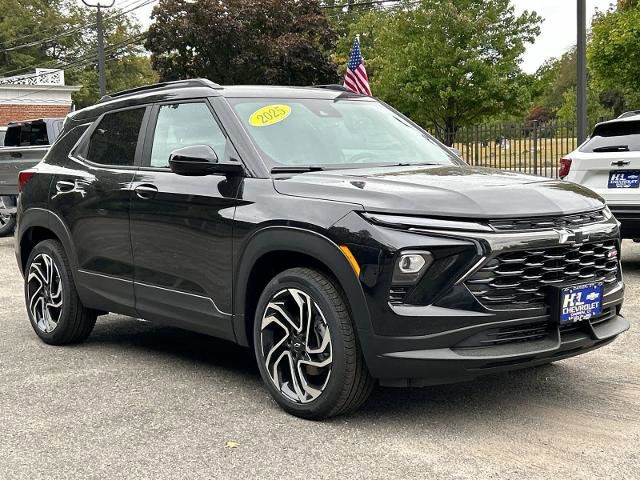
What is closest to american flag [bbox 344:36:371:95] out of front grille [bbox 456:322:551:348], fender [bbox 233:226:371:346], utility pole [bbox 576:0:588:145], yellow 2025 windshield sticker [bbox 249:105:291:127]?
utility pole [bbox 576:0:588:145]

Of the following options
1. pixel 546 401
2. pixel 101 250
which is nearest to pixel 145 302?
pixel 101 250

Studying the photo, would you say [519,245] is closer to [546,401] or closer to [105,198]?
[546,401]

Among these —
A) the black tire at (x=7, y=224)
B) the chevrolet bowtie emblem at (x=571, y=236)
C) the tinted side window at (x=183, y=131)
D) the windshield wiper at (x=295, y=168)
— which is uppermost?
the tinted side window at (x=183, y=131)

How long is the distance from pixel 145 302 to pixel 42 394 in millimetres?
831

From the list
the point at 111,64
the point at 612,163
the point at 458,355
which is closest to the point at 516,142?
the point at 612,163

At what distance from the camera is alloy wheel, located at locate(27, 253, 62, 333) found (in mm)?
6281

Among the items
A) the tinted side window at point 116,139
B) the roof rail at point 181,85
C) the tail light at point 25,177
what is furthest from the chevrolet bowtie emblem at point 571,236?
the tail light at point 25,177

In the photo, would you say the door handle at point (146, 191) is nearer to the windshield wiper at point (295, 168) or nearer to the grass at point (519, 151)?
the windshield wiper at point (295, 168)

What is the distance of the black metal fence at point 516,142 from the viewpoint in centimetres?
1958

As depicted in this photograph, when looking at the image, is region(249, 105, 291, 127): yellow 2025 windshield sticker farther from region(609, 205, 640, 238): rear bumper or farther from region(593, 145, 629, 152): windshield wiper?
region(593, 145, 629, 152): windshield wiper

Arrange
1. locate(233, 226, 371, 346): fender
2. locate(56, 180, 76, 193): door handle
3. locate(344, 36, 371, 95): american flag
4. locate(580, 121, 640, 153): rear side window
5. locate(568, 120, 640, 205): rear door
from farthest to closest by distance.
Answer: locate(344, 36, 371, 95): american flag
locate(580, 121, 640, 153): rear side window
locate(568, 120, 640, 205): rear door
locate(56, 180, 76, 193): door handle
locate(233, 226, 371, 346): fender

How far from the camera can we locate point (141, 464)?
384 centimetres

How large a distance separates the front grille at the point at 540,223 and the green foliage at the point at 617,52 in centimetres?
2501

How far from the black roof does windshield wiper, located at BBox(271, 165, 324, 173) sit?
2.29ft
